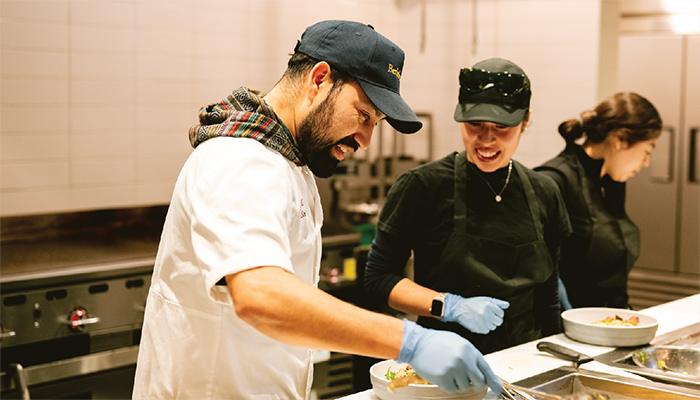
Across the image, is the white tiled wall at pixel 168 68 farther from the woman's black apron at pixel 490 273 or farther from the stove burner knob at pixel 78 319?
the woman's black apron at pixel 490 273

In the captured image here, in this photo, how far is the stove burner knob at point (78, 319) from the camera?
2.75 meters

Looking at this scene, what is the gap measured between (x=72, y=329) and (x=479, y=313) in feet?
5.67

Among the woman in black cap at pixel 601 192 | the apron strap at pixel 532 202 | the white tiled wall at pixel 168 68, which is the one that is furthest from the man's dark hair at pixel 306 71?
the white tiled wall at pixel 168 68

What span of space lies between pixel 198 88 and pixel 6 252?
136 cm

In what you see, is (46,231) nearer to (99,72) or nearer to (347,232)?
(99,72)

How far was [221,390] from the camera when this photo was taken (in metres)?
1.40

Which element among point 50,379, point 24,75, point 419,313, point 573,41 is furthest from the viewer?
point 573,41

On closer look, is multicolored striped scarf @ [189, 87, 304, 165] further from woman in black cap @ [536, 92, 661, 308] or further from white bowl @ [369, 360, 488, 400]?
woman in black cap @ [536, 92, 661, 308]

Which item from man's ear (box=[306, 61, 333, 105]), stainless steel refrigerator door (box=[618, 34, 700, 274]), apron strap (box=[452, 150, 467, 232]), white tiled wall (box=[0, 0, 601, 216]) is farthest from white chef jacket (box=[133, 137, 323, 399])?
stainless steel refrigerator door (box=[618, 34, 700, 274])

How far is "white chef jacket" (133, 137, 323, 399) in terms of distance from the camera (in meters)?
1.14

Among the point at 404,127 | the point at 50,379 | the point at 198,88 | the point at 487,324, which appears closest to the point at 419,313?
the point at 487,324

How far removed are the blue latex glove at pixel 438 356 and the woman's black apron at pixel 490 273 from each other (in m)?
0.95

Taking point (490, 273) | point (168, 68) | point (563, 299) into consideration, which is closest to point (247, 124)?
point (490, 273)

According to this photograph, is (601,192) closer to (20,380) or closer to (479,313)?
(479,313)
